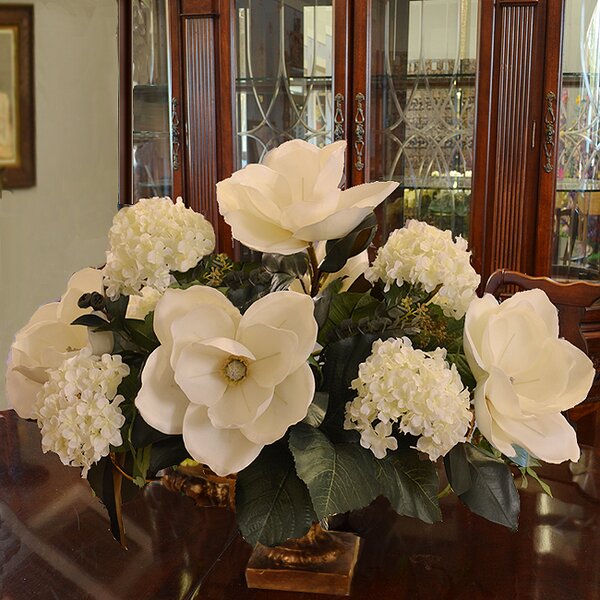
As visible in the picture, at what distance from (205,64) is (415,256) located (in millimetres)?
1975

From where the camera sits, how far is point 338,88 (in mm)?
2408

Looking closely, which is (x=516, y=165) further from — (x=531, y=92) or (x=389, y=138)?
(x=389, y=138)

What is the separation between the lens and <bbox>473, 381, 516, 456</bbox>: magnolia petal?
2.17 ft

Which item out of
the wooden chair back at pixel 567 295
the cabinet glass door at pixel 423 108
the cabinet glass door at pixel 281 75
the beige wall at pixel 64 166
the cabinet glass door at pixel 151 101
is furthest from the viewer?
the beige wall at pixel 64 166

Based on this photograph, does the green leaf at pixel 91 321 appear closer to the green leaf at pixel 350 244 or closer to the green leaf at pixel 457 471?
the green leaf at pixel 350 244

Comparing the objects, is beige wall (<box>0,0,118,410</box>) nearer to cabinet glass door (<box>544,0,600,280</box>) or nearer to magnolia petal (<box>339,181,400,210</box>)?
cabinet glass door (<box>544,0,600,280</box>)

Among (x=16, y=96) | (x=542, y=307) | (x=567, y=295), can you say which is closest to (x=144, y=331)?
(x=542, y=307)

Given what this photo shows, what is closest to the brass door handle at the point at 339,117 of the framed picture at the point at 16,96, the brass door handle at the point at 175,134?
the brass door handle at the point at 175,134

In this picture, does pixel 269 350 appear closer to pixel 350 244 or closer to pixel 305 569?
pixel 350 244

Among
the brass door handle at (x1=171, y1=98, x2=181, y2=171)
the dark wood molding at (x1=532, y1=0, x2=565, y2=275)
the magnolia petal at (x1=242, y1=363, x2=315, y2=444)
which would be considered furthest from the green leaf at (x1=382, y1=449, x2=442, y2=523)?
the brass door handle at (x1=171, y1=98, x2=181, y2=171)

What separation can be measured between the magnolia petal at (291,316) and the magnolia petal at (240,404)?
0.04 metres

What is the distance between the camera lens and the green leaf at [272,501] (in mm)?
645

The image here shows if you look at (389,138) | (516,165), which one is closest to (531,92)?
(516,165)

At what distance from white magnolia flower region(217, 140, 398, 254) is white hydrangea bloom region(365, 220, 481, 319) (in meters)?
0.04
